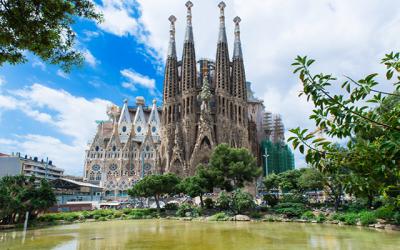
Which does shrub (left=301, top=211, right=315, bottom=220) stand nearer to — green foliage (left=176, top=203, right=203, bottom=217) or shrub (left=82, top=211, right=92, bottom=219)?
green foliage (left=176, top=203, right=203, bottom=217)

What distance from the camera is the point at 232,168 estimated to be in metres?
38.2

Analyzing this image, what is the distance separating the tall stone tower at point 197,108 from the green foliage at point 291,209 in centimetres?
2825

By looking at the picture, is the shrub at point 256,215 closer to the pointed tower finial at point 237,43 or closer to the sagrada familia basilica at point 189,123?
the sagrada familia basilica at point 189,123

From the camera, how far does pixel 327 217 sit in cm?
2909

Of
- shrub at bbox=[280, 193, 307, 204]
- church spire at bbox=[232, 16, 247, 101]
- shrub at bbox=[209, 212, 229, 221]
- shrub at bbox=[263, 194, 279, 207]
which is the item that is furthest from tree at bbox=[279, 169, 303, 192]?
church spire at bbox=[232, 16, 247, 101]

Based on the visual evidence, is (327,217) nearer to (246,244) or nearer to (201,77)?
(246,244)

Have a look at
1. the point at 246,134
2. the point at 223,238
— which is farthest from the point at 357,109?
the point at 246,134

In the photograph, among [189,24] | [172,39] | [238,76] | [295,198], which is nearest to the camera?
[295,198]

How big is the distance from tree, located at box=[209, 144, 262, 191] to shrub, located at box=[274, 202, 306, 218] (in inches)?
255

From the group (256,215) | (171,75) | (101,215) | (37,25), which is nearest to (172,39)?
(171,75)

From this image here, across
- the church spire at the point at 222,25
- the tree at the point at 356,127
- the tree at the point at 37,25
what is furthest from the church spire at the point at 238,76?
the tree at the point at 356,127

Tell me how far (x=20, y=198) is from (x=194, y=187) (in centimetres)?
1753

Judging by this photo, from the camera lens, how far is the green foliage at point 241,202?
32875 mm

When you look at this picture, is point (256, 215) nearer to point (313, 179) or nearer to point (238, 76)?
point (313, 179)
